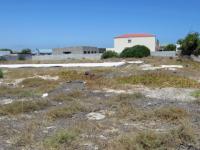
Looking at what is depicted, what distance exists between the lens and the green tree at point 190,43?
47.9 metres

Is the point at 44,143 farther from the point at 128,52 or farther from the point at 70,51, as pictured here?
the point at 70,51

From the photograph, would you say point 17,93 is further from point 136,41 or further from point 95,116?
point 136,41

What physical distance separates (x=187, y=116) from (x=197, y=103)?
265 centimetres

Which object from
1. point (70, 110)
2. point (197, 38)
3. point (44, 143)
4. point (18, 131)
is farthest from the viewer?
point (197, 38)

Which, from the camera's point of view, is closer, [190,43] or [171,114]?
[171,114]

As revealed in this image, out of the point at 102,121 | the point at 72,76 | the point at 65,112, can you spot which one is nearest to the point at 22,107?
the point at 65,112

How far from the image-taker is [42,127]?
8.72 m

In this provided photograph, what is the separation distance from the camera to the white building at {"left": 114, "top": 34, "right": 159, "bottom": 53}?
7494 cm

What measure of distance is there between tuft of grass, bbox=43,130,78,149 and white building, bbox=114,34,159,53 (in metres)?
68.6

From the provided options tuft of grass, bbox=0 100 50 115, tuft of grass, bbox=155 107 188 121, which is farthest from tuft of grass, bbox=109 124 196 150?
tuft of grass, bbox=0 100 50 115

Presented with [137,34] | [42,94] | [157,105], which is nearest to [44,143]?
[157,105]

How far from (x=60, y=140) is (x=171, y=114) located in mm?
3673

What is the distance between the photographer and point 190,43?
158 ft

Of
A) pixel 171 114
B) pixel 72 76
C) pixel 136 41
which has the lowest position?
pixel 72 76
